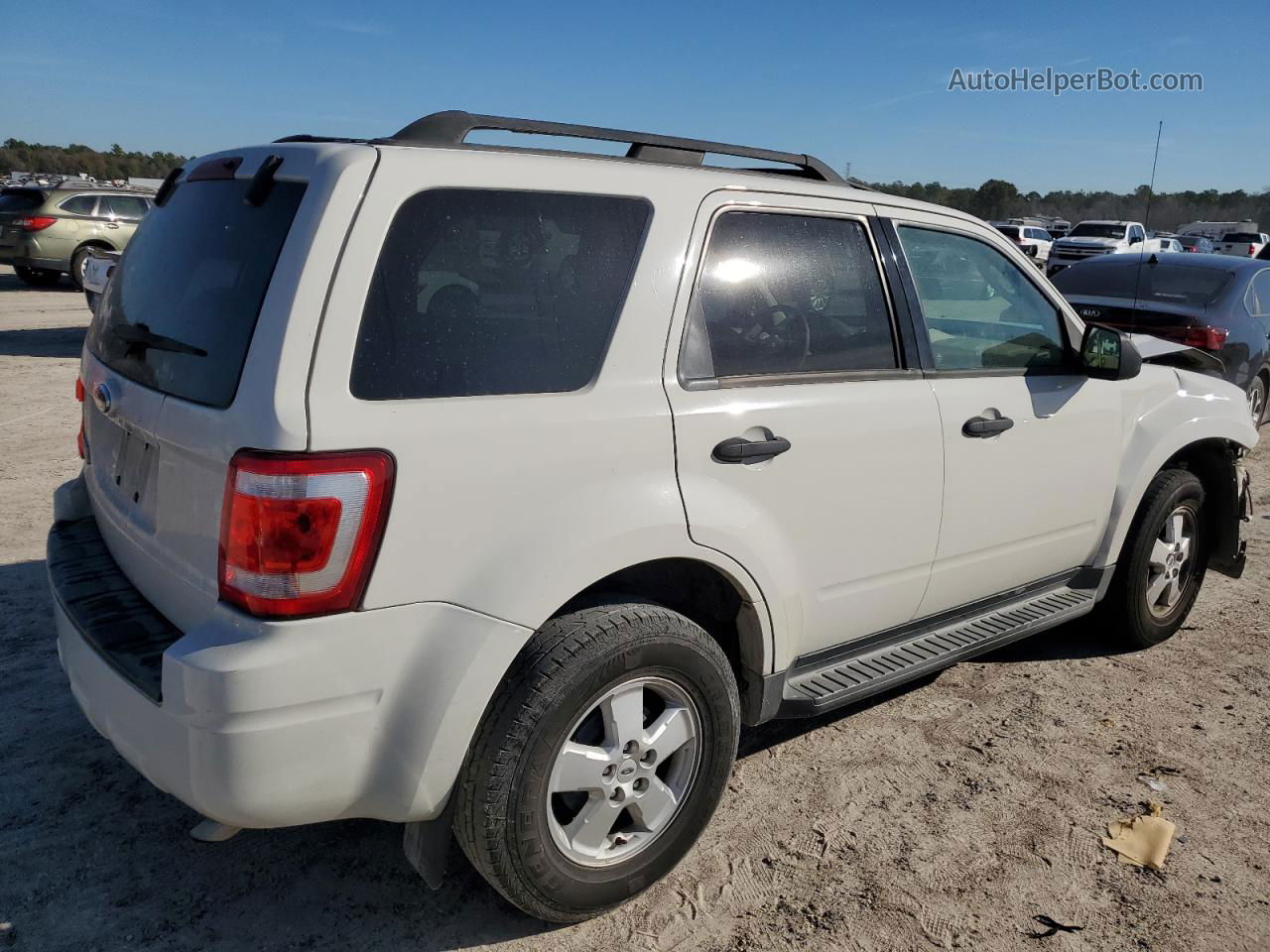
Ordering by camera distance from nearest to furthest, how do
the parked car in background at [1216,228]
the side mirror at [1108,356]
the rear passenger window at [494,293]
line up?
the rear passenger window at [494,293] → the side mirror at [1108,356] → the parked car in background at [1216,228]

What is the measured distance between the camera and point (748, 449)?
2.74 m

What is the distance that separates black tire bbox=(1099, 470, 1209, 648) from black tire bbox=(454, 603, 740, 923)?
8.08 feet

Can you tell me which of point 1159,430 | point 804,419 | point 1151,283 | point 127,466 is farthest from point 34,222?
point 1159,430

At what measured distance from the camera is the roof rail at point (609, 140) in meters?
2.54

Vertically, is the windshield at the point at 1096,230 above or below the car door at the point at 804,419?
above

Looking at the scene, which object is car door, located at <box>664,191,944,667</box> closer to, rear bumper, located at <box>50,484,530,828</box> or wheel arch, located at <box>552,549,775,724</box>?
wheel arch, located at <box>552,549,775,724</box>

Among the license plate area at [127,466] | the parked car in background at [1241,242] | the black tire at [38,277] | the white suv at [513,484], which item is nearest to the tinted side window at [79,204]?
the black tire at [38,277]

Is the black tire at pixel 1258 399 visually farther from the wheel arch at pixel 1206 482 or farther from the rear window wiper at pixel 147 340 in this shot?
the rear window wiper at pixel 147 340

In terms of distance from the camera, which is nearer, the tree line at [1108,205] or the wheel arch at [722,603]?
the wheel arch at [722,603]

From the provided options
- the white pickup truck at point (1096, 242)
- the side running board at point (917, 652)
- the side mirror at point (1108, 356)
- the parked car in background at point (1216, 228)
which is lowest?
the side running board at point (917, 652)

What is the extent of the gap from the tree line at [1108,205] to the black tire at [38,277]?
173 ft

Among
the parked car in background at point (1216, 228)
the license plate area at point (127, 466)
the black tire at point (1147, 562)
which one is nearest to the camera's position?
the license plate area at point (127, 466)

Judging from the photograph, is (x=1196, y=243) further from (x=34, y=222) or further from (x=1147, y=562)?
(x=1147, y=562)

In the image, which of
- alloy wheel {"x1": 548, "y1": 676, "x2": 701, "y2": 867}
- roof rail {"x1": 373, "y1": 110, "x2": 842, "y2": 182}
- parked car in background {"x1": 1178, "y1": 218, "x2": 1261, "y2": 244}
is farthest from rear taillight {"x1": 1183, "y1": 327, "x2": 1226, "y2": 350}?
parked car in background {"x1": 1178, "y1": 218, "x2": 1261, "y2": 244}
